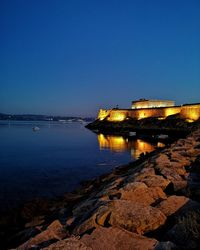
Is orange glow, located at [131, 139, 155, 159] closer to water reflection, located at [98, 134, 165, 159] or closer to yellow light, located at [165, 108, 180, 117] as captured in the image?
water reflection, located at [98, 134, 165, 159]

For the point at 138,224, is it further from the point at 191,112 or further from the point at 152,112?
the point at 152,112

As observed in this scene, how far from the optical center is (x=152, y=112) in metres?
60.7

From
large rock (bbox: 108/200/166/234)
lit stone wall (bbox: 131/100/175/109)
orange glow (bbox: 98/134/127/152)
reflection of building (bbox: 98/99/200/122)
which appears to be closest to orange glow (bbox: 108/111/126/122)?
reflection of building (bbox: 98/99/200/122)

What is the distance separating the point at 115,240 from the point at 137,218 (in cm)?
45

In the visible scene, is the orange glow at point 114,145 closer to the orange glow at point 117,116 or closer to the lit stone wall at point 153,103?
the orange glow at point 117,116

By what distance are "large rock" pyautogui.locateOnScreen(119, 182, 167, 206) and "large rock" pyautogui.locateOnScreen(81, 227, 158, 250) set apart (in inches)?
36.8

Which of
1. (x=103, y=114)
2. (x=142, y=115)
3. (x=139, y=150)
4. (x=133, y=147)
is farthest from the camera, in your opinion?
(x=103, y=114)

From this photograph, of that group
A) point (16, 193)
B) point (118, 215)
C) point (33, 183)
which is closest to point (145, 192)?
point (118, 215)

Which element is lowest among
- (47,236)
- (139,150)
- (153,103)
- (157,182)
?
(139,150)

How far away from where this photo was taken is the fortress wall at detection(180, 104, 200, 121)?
161 feet

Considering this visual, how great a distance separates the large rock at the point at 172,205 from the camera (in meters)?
3.11

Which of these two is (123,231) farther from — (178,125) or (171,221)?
(178,125)

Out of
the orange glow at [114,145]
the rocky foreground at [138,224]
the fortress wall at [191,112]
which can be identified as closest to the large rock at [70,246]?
the rocky foreground at [138,224]

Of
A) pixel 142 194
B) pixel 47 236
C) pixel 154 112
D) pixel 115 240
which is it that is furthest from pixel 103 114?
pixel 115 240
